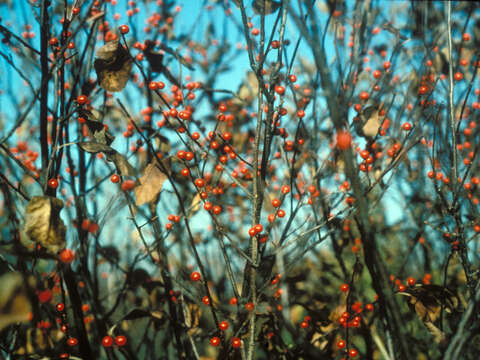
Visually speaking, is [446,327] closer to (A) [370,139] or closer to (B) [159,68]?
(A) [370,139]

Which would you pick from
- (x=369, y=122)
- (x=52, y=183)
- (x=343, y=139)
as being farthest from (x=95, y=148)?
(x=369, y=122)

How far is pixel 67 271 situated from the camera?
1498 mm

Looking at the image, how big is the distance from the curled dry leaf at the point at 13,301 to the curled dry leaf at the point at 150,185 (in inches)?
30.9

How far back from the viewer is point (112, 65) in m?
1.50

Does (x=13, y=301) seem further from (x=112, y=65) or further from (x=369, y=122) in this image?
(x=369, y=122)

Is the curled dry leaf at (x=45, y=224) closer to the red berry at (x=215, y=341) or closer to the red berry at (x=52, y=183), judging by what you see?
the red berry at (x=52, y=183)

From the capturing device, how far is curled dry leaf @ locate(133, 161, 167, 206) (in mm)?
1570

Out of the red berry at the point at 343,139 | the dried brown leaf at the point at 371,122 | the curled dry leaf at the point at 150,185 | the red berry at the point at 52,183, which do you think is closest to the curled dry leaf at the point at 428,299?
the dried brown leaf at the point at 371,122

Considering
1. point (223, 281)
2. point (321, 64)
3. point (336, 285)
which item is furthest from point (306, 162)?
point (336, 285)

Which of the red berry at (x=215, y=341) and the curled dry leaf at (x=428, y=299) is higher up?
the curled dry leaf at (x=428, y=299)

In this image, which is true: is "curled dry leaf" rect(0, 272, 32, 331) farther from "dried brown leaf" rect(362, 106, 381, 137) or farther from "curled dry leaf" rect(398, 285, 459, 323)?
"dried brown leaf" rect(362, 106, 381, 137)

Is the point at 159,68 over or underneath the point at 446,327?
over

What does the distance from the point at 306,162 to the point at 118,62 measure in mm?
1426

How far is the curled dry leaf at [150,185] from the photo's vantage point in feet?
5.15
